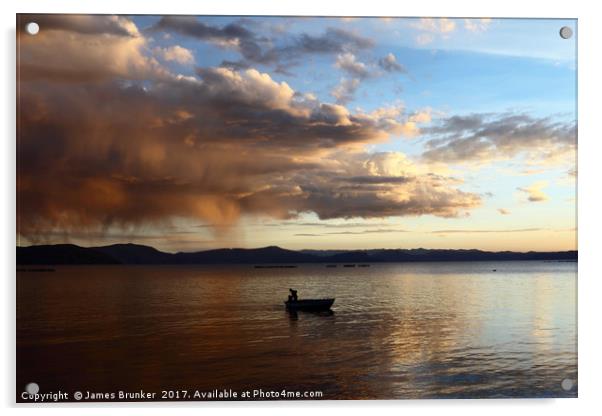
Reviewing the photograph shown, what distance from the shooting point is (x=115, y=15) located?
14.4ft

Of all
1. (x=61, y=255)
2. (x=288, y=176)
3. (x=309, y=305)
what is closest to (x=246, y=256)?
(x=288, y=176)

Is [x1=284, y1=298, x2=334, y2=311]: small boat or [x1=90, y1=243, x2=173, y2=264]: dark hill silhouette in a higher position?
[x1=90, y1=243, x2=173, y2=264]: dark hill silhouette

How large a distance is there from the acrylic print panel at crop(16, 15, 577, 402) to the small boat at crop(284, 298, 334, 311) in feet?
4.45

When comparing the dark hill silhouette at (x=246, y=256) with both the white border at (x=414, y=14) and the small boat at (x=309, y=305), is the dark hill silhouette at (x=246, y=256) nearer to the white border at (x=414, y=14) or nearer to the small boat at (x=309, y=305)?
the white border at (x=414, y=14)

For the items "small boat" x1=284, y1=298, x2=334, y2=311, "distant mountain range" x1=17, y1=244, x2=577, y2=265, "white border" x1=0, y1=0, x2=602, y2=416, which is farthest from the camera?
"small boat" x1=284, y1=298, x2=334, y2=311

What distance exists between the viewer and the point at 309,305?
639cm

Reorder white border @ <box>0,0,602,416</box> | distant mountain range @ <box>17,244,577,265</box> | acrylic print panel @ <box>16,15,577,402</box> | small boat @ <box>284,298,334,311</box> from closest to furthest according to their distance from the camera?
white border @ <box>0,0,602,416</box>, acrylic print panel @ <box>16,15,577,402</box>, distant mountain range @ <box>17,244,577,265</box>, small boat @ <box>284,298,334,311</box>

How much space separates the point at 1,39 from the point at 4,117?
612 mm

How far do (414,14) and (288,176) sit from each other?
5.55 feet

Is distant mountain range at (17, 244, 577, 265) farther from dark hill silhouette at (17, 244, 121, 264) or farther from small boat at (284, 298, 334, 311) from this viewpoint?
small boat at (284, 298, 334, 311)

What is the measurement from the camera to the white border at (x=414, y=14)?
4.19 meters

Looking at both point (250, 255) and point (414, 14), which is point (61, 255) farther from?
point (414, 14)

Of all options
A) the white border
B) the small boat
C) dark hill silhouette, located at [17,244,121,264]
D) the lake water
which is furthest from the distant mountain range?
the small boat

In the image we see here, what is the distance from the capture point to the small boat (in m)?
6.34
